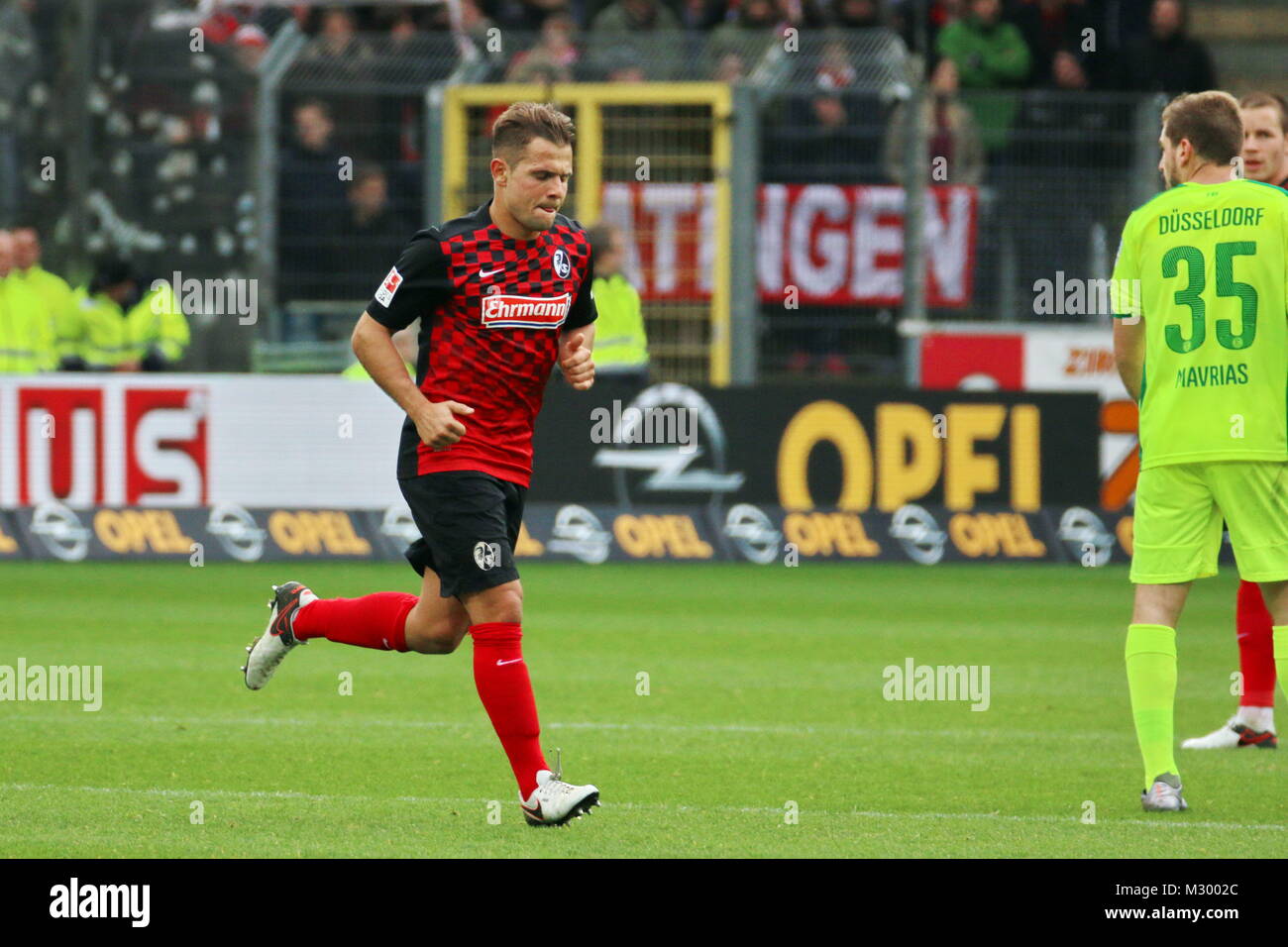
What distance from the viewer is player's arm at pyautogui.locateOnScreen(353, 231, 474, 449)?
20.9ft

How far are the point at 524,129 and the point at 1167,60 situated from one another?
1358 cm

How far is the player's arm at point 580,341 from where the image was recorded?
6699 mm

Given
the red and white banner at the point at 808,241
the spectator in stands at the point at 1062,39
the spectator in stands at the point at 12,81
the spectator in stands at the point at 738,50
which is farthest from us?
the spectator in stands at the point at 12,81

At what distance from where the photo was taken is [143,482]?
15.8 m

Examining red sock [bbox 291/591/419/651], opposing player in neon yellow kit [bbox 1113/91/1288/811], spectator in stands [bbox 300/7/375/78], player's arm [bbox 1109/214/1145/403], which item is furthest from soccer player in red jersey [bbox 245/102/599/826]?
spectator in stands [bbox 300/7/375/78]

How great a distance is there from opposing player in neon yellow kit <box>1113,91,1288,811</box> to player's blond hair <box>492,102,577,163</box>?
1.83 m

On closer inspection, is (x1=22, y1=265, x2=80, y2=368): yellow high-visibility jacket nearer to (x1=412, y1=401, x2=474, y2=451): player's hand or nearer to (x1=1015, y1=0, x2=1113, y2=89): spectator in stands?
(x1=1015, y1=0, x2=1113, y2=89): spectator in stands

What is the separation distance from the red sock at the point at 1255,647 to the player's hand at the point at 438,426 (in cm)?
341

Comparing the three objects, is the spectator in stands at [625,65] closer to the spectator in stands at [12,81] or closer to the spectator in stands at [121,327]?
the spectator in stands at [121,327]

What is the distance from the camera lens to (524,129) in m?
6.35

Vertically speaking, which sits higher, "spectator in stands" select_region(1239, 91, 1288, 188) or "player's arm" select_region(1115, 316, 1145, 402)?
"spectator in stands" select_region(1239, 91, 1288, 188)

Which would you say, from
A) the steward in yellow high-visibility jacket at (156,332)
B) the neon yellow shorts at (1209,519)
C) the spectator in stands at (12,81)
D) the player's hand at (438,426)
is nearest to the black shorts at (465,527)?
the player's hand at (438,426)
